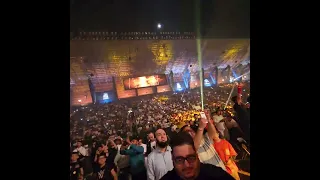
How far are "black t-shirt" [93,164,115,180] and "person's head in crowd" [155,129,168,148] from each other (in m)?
0.34

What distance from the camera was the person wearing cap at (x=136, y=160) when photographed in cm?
189

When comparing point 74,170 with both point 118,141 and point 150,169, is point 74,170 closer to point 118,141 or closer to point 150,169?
point 118,141

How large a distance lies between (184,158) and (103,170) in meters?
0.52

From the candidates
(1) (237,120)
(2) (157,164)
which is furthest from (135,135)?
(1) (237,120)

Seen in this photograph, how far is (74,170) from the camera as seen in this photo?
1794 mm

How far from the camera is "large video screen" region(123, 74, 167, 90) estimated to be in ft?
6.21

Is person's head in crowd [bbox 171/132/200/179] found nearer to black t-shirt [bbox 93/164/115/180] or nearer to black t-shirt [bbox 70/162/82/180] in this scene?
black t-shirt [bbox 93/164/115/180]

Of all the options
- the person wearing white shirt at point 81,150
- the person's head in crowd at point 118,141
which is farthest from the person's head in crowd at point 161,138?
the person wearing white shirt at point 81,150

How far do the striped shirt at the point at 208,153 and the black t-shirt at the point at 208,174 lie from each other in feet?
0.09

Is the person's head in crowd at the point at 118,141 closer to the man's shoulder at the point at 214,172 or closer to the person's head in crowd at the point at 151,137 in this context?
the person's head in crowd at the point at 151,137

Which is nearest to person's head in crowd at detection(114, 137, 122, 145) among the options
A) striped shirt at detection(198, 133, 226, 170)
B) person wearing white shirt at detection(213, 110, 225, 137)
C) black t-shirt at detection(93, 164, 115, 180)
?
black t-shirt at detection(93, 164, 115, 180)

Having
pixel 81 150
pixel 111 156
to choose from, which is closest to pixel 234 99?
pixel 111 156
